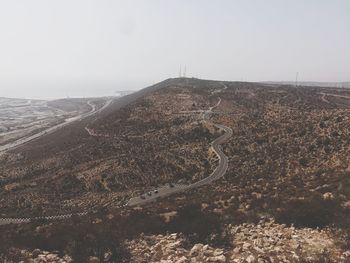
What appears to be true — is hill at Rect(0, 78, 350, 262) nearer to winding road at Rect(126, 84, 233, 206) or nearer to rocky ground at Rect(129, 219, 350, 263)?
rocky ground at Rect(129, 219, 350, 263)

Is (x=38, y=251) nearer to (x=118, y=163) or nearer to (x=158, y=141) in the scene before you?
(x=118, y=163)

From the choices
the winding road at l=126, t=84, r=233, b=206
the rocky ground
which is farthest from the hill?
the winding road at l=126, t=84, r=233, b=206

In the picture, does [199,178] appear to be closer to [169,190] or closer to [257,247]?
[169,190]

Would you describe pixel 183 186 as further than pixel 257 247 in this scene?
Yes

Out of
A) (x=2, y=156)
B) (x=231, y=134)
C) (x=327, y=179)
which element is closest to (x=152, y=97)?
(x=2, y=156)

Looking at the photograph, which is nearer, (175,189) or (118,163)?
(175,189)

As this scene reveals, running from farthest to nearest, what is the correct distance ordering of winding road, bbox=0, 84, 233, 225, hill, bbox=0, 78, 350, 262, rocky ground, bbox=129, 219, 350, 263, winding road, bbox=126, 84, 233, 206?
1. winding road, bbox=126, 84, 233, 206
2. winding road, bbox=0, 84, 233, 225
3. hill, bbox=0, 78, 350, 262
4. rocky ground, bbox=129, 219, 350, 263

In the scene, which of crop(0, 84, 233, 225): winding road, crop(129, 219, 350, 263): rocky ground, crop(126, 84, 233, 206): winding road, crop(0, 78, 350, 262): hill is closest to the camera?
crop(129, 219, 350, 263): rocky ground

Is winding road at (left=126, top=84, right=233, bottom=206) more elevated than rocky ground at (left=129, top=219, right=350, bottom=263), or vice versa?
rocky ground at (left=129, top=219, right=350, bottom=263)

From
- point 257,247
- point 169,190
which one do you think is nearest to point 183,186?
point 169,190

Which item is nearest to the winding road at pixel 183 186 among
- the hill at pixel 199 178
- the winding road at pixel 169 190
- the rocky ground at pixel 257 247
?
the winding road at pixel 169 190

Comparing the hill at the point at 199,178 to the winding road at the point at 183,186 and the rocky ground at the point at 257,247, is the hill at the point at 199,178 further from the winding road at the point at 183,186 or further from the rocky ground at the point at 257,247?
the winding road at the point at 183,186
